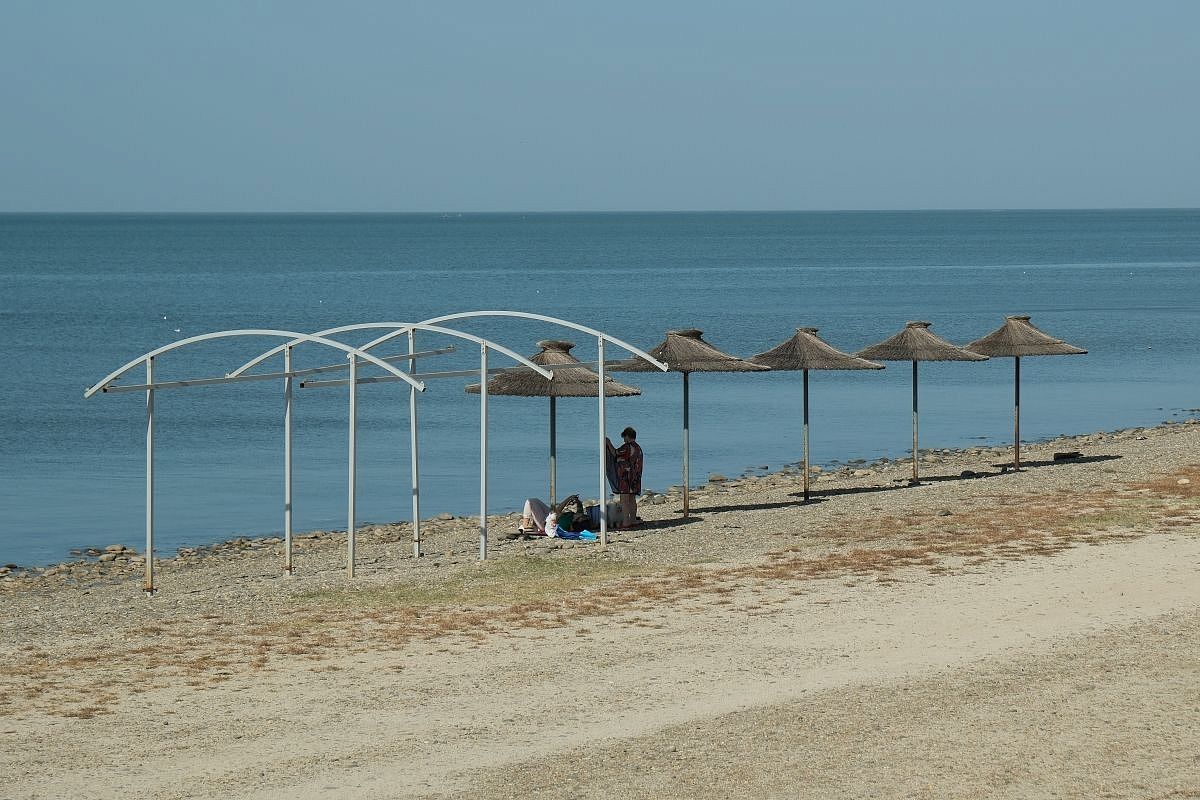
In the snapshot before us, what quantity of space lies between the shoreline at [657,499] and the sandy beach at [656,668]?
6.72 ft

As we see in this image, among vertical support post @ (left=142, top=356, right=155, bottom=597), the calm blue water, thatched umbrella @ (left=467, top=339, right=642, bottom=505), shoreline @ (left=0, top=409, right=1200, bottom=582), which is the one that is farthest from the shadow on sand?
vertical support post @ (left=142, top=356, right=155, bottom=597)

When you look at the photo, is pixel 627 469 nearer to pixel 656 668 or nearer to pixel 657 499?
pixel 657 499

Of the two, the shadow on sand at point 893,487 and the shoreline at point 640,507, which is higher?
the shadow on sand at point 893,487

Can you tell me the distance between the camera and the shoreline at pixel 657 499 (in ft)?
65.8

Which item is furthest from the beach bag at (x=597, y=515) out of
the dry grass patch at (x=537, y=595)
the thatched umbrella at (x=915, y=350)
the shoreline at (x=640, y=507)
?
the thatched umbrella at (x=915, y=350)

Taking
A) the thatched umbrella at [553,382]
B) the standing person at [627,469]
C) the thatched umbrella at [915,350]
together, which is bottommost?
the standing person at [627,469]

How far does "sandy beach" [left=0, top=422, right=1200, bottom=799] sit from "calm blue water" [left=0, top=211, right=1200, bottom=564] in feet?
27.6

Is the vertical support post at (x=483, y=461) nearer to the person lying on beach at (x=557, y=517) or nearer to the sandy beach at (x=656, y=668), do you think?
the sandy beach at (x=656, y=668)

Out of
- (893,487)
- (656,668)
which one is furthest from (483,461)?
(893,487)

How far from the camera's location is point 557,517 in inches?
680

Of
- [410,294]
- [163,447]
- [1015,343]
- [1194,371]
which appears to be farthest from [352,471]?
[410,294]

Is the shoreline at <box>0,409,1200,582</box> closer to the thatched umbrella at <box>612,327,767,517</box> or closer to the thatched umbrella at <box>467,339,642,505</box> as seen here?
the thatched umbrella at <box>467,339,642,505</box>

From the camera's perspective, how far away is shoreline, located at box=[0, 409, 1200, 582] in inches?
790

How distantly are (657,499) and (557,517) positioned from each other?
6.50 metres
